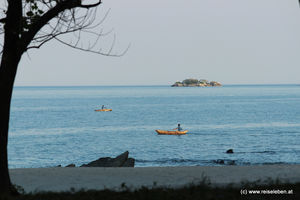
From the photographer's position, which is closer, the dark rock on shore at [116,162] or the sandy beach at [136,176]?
the sandy beach at [136,176]

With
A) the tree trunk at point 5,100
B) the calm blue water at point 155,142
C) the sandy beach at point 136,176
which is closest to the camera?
the tree trunk at point 5,100

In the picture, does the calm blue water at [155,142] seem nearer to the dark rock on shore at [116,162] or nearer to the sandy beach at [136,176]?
the dark rock on shore at [116,162]

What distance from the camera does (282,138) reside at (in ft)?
195

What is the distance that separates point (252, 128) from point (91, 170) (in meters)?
61.9

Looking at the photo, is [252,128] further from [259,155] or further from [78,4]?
[78,4]

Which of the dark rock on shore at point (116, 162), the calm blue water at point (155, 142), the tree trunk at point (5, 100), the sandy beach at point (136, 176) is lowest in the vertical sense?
the calm blue water at point (155, 142)

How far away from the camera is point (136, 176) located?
42.0 feet

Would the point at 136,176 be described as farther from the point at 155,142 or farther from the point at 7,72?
the point at 155,142

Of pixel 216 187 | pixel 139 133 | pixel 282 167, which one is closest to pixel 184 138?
pixel 139 133

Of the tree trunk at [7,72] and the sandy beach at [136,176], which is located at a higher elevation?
the tree trunk at [7,72]

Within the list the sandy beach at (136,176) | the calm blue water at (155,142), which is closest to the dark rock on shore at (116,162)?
the sandy beach at (136,176)

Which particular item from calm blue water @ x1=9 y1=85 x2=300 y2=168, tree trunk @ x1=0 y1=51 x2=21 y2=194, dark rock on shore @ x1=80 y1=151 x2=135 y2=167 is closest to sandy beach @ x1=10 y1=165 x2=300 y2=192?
tree trunk @ x1=0 y1=51 x2=21 y2=194

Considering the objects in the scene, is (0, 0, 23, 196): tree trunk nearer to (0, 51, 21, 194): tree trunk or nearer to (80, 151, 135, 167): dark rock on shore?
(0, 51, 21, 194): tree trunk

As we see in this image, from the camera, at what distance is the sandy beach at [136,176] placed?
1135 cm
